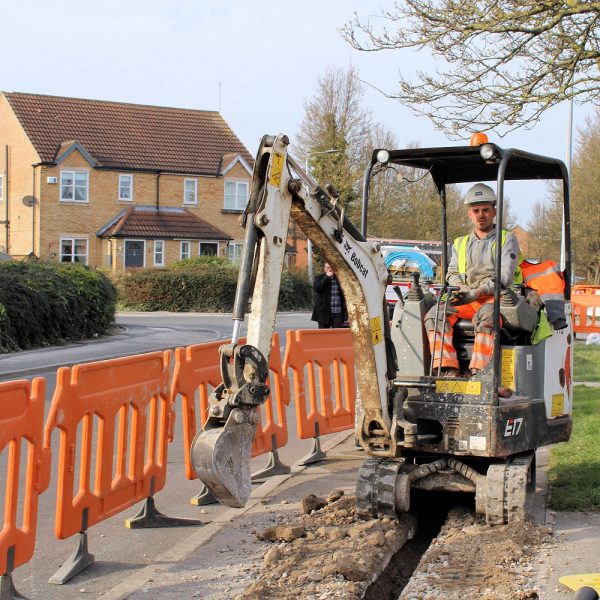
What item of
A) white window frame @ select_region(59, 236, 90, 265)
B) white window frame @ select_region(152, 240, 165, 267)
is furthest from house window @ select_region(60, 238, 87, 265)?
white window frame @ select_region(152, 240, 165, 267)

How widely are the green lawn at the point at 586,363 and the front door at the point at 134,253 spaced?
2746 cm

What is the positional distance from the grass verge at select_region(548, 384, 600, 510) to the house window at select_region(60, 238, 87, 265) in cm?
3677

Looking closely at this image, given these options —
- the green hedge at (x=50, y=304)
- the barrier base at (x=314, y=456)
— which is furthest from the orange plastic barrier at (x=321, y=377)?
the green hedge at (x=50, y=304)

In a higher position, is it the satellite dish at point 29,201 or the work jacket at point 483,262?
the satellite dish at point 29,201

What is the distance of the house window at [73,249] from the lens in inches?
1766

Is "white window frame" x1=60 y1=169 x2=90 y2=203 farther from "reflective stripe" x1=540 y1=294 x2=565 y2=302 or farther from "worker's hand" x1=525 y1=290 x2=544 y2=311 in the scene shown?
"worker's hand" x1=525 y1=290 x2=544 y2=311

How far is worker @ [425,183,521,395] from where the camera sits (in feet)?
21.9

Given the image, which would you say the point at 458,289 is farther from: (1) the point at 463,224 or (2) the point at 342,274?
(1) the point at 463,224

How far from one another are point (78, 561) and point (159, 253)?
1612 inches

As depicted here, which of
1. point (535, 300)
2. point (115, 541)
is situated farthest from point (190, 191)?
point (115, 541)

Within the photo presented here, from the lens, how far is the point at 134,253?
4559 cm

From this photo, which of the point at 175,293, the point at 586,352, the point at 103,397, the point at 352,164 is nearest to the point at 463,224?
the point at 352,164

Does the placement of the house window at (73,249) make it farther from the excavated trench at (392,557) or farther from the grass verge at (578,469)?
the excavated trench at (392,557)

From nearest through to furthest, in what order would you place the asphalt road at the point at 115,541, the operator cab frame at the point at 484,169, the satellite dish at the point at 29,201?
the asphalt road at the point at 115,541
the operator cab frame at the point at 484,169
the satellite dish at the point at 29,201
